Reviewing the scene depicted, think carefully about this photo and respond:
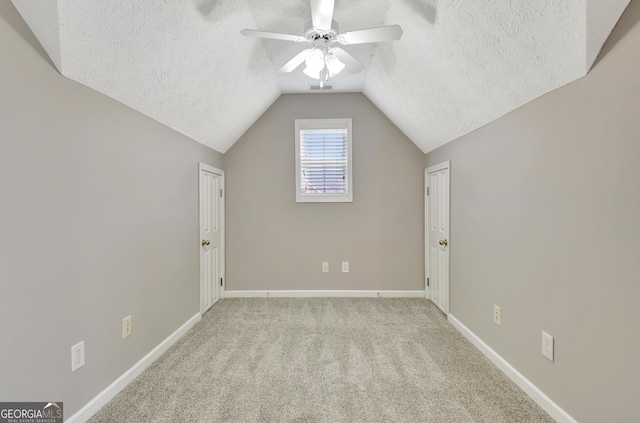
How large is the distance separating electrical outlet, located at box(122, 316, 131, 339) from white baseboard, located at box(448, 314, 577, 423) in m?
2.56

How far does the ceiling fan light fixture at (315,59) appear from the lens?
1.90 m

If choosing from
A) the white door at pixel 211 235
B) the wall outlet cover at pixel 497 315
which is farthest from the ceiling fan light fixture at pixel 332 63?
the wall outlet cover at pixel 497 315

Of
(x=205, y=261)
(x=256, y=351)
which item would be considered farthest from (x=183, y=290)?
(x=256, y=351)

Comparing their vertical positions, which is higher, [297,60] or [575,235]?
[297,60]

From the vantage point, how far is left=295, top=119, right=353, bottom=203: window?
3.58 m

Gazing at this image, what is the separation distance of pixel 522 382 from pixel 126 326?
257cm

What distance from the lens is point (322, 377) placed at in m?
1.90

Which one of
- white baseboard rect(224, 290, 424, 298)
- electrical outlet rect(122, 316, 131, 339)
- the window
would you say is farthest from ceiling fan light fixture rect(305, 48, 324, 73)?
white baseboard rect(224, 290, 424, 298)

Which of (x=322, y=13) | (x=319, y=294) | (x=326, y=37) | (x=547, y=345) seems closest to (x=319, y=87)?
(x=326, y=37)

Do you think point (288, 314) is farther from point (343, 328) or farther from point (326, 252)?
point (326, 252)

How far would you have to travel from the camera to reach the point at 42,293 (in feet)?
4.20

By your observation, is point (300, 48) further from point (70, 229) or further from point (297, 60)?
point (70, 229)

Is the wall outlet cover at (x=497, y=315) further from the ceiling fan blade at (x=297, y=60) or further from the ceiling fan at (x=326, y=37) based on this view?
the ceiling fan blade at (x=297, y=60)

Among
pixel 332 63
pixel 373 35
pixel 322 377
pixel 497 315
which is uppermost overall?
pixel 332 63
